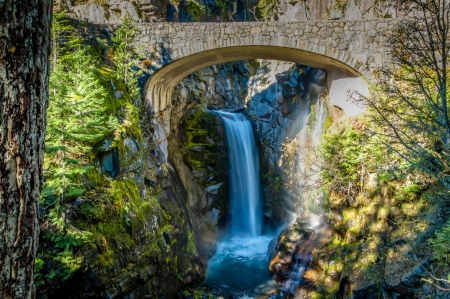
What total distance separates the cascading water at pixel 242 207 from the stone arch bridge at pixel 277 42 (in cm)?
717

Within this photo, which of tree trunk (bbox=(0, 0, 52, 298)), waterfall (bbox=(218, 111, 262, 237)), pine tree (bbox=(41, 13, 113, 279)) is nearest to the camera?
tree trunk (bbox=(0, 0, 52, 298))

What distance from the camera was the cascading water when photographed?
13133 mm

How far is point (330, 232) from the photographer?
10516mm

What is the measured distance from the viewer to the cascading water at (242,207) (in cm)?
1313

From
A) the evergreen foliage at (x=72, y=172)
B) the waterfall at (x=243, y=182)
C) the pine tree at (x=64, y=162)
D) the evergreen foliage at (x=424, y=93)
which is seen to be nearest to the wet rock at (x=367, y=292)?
the evergreen foliage at (x=424, y=93)

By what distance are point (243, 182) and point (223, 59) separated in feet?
26.6

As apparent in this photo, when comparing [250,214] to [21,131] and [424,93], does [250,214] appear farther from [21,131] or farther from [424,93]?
[21,131]

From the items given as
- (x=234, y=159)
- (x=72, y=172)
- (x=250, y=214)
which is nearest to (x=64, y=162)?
(x=72, y=172)

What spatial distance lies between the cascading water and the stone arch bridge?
7.17 metres

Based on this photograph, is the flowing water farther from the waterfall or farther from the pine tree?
the pine tree

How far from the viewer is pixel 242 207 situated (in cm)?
1738

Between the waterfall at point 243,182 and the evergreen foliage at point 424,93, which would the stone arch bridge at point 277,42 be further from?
the waterfall at point 243,182

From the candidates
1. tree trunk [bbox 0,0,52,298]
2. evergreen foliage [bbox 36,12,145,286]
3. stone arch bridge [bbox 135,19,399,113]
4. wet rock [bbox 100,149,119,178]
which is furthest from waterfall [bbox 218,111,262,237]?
tree trunk [bbox 0,0,52,298]

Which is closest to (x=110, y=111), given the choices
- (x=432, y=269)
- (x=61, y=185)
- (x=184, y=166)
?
(x=61, y=185)
